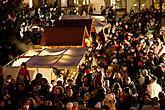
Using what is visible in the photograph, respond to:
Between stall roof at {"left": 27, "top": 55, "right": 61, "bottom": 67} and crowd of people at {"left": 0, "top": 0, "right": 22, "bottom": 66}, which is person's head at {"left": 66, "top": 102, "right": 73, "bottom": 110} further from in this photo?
crowd of people at {"left": 0, "top": 0, "right": 22, "bottom": 66}

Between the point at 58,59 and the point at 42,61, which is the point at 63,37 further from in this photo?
the point at 42,61

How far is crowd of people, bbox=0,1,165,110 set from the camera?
12.1 metres

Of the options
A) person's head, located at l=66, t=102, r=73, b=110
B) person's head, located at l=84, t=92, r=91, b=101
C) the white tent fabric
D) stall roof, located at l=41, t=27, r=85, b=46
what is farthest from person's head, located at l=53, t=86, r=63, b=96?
stall roof, located at l=41, t=27, r=85, b=46

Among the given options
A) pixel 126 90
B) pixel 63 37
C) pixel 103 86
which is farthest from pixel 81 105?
pixel 63 37

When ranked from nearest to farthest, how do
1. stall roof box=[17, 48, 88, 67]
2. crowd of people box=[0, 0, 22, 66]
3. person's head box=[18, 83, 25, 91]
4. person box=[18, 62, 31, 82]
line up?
person's head box=[18, 83, 25, 91], person box=[18, 62, 31, 82], stall roof box=[17, 48, 88, 67], crowd of people box=[0, 0, 22, 66]

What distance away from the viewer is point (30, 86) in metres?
13.5

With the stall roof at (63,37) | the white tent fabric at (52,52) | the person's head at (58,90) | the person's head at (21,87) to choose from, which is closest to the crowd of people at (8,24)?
the stall roof at (63,37)

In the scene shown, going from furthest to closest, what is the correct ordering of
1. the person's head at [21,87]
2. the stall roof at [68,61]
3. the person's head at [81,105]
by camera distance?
the stall roof at [68,61] → the person's head at [21,87] → the person's head at [81,105]

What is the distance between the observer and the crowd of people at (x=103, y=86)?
39.8 feet

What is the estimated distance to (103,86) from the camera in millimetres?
13617

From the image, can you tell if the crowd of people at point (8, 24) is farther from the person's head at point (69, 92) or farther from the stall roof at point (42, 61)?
the person's head at point (69, 92)

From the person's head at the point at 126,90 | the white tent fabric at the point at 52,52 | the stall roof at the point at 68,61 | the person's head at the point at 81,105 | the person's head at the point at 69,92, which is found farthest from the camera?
the white tent fabric at the point at 52,52

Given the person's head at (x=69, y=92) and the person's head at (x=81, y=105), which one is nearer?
the person's head at (x=81, y=105)

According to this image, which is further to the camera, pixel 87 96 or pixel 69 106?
pixel 87 96
